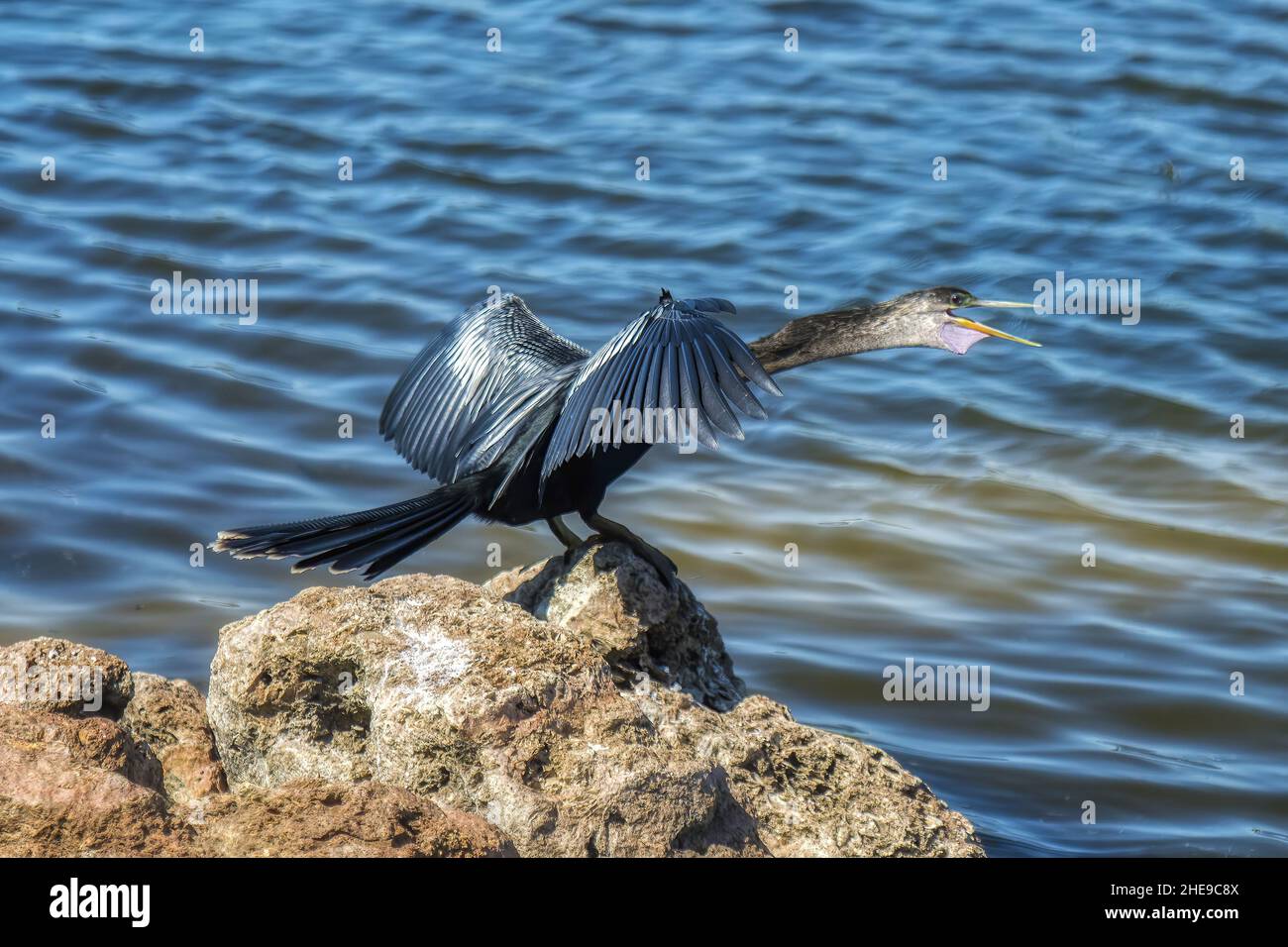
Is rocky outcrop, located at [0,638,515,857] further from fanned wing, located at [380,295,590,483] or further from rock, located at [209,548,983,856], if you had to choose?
fanned wing, located at [380,295,590,483]

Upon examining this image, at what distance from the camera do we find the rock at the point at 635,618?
3.74 m

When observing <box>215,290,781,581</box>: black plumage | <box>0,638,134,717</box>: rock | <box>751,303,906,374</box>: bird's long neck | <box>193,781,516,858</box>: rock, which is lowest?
<box>193,781,516,858</box>: rock

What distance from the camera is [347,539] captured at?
12.6ft

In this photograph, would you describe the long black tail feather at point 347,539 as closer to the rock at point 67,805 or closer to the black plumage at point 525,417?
the black plumage at point 525,417

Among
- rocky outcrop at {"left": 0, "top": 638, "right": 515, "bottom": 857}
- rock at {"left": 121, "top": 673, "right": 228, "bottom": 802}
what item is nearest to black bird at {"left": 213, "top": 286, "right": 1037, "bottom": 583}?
rock at {"left": 121, "top": 673, "right": 228, "bottom": 802}

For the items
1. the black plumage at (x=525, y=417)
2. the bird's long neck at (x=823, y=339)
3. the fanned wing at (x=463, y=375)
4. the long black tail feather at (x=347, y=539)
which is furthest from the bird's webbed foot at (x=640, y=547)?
the bird's long neck at (x=823, y=339)

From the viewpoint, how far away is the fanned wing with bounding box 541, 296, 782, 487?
356cm

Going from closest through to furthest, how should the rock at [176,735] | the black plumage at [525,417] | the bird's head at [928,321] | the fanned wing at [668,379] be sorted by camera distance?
the rock at [176,735]
the fanned wing at [668,379]
the black plumage at [525,417]
the bird's head at [928,321]

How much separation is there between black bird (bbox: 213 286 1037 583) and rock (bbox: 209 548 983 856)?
0.23 metres

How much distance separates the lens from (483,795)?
9.33 feet

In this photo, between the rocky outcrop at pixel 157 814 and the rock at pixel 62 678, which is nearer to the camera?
the rocky outcrop at pixel 157 814

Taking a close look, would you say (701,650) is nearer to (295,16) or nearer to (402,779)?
(402,779)

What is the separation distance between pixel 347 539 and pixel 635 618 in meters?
0.76
